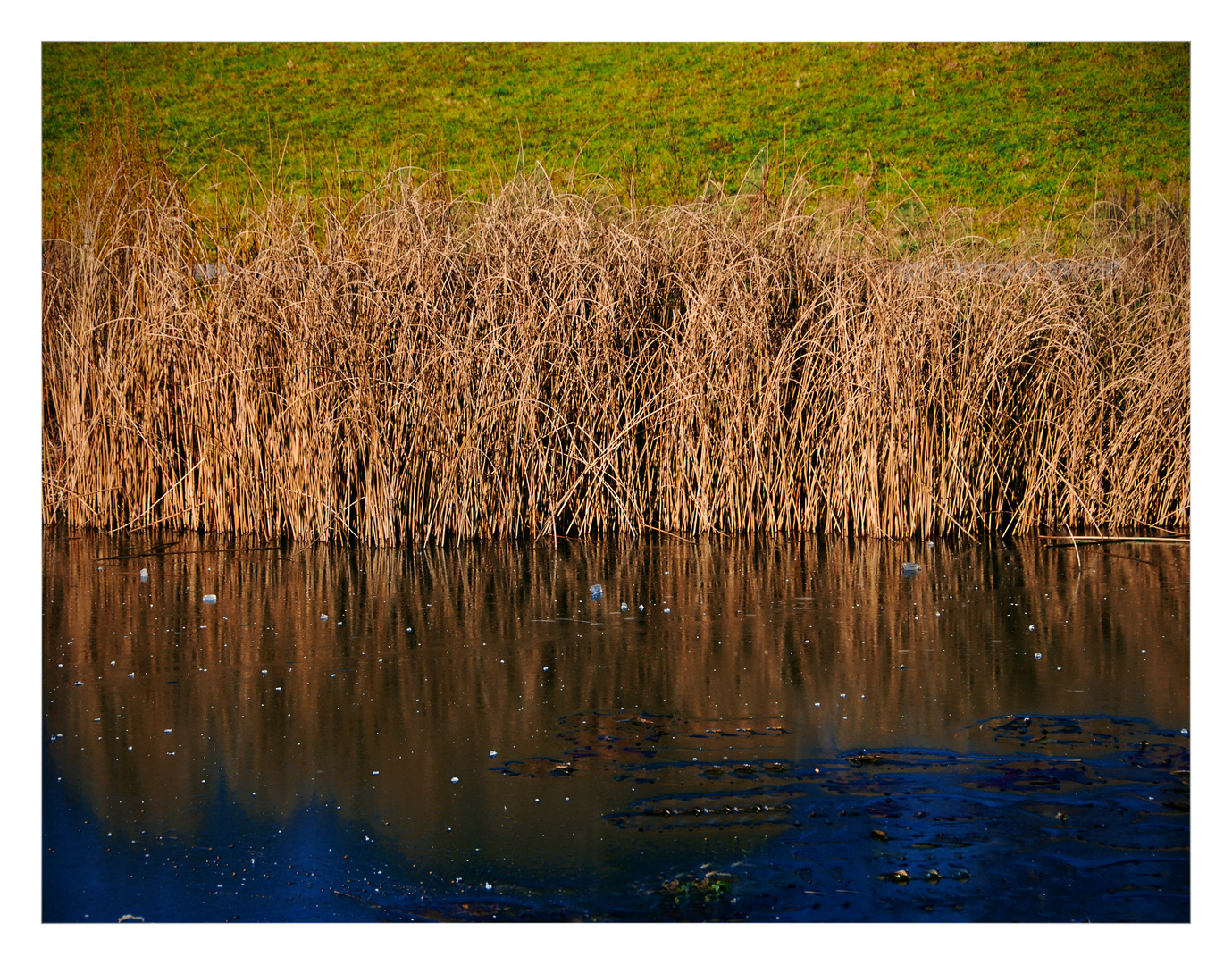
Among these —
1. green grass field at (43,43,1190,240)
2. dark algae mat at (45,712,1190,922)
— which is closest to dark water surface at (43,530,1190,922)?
dark algae mat at (45,712,1190,922)

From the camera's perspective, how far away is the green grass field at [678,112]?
391 cm

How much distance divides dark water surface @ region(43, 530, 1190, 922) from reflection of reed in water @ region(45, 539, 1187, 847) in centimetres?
1

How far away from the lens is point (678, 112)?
Answer: 5.86m

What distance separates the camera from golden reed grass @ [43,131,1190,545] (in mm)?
4172

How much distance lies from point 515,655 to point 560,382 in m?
1.66

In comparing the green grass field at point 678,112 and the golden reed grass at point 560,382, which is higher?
the green grass field at point 678,112

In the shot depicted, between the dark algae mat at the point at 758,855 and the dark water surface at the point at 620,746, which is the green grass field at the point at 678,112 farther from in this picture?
the dark algae mat at the point at 758,855

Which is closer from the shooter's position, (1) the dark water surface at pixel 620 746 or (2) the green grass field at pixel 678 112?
(1) the dark water surface at pixel 620 746

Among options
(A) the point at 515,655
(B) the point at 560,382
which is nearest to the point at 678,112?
(B) the point at 560,382

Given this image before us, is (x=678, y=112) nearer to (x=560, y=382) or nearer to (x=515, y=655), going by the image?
(x=560, y=382)

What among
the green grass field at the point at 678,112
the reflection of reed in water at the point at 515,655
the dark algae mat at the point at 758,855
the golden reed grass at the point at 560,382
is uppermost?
the green grass field at the point at 678,112

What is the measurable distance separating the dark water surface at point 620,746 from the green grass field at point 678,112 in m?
1.69

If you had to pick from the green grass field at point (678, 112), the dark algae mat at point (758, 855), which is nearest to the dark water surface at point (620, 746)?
the dark algae mat at point (758, 855)
